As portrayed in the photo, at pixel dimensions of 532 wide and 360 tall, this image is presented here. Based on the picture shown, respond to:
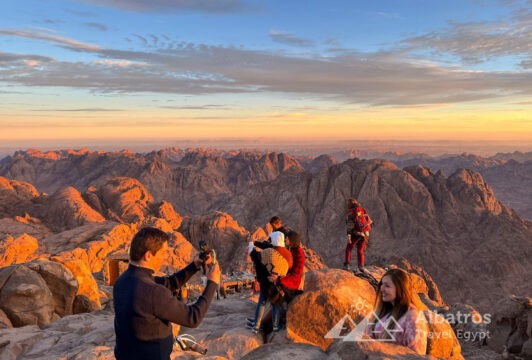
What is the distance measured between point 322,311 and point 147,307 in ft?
22.6

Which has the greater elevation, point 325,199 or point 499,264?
point 325,199

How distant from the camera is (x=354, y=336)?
6.32 metres

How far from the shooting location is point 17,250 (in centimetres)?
3569

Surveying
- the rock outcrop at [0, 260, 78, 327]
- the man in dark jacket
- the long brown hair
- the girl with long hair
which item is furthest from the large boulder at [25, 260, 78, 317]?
the long brown hair

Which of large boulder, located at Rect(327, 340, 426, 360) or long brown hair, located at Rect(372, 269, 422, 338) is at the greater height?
long brown hair, located at Rect(372, 269, 422, 338)

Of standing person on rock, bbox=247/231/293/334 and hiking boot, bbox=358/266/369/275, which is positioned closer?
standing person on rock, bbox=247/231/293/334

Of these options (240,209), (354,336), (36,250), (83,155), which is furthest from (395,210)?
(83,155)

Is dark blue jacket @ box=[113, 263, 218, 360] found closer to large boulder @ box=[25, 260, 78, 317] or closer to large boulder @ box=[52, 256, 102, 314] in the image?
large boulder @ box=[25, 260, 78, 317]

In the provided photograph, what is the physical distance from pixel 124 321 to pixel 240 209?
104 meters

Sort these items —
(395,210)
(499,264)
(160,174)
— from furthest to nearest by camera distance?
(160,174) → (395,210) → (499,264)

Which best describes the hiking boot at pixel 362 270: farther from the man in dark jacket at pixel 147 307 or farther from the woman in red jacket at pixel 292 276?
the man in dark jacket at pixel 147 307

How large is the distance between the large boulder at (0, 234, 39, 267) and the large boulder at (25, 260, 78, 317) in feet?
73.5

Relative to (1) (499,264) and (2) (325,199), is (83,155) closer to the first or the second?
(2) (325,199)

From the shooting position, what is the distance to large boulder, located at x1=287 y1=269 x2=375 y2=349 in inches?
382
